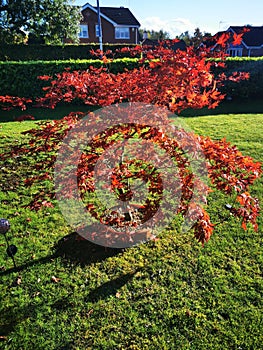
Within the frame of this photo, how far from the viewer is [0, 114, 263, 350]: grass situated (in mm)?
2486

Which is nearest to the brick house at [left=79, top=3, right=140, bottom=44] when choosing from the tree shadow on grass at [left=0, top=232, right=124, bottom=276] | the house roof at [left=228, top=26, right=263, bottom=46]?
the house roof at [left=228, top=26, right=263, bottom=46]

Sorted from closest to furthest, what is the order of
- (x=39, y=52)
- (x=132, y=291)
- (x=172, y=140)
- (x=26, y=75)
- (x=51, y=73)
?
(x=172, y=140) < (x=132, y=291) < (x=26, y=75) < (x=51, y=73) < (x=39, y=52)

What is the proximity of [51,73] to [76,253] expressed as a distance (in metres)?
9.09

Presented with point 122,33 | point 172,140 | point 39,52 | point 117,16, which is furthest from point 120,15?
point 172,140

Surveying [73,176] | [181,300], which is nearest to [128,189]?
[73,176]

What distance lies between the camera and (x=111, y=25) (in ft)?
91.4

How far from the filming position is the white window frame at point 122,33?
28.3 metres

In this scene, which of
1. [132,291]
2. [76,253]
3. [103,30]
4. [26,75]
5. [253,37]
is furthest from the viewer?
[103,30]

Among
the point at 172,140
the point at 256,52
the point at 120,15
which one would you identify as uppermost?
the point at 120,15

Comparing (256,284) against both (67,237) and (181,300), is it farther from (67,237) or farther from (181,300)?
(67,237)

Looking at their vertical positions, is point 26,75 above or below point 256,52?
below

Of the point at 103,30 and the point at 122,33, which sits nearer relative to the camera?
the point at 103,30

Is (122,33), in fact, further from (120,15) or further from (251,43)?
(251,43)

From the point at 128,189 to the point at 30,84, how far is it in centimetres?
887
